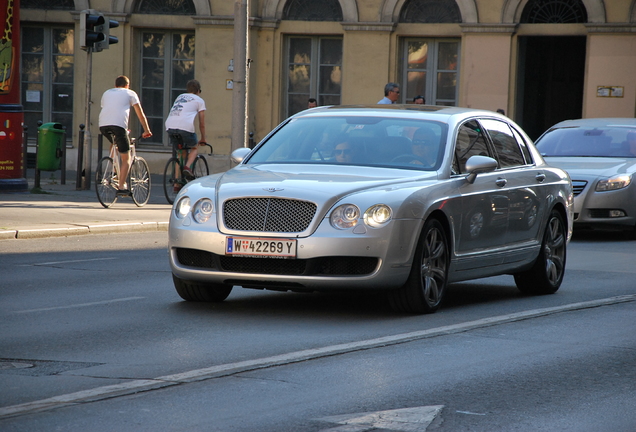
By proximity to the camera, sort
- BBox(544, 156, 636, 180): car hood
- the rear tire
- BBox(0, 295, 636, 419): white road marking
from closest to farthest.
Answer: BBox(0, 295, 636, 419): white road marking, the rear tire, BBox(544, 156, 636, 180): car hood

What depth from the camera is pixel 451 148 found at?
9164 millimetres

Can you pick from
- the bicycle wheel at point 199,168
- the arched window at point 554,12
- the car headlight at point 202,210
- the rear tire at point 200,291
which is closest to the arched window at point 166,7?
the arched window at point 554,12

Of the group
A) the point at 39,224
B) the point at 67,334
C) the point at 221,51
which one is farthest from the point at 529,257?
the point at 221,51

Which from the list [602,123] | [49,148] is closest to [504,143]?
[602,123]

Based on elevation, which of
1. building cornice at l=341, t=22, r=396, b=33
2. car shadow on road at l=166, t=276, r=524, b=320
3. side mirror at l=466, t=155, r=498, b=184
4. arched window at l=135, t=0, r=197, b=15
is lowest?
car shadow on road at l=166, t=276, r=524, b=320

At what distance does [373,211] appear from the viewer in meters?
8.11

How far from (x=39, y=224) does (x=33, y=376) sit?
885 cm

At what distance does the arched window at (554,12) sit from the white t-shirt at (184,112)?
36.2ft

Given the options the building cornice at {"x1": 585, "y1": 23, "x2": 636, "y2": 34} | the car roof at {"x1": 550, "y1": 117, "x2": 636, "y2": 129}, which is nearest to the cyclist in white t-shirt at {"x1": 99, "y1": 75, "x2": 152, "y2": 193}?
the car roof at {"x1": 550, "y1": 117, "x2": 636, "y2": 129}

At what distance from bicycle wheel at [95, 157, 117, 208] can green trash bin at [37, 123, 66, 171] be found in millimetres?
3198

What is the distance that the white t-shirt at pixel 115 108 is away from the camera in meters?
17.7

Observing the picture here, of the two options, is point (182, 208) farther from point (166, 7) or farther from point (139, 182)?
point (166, 7)

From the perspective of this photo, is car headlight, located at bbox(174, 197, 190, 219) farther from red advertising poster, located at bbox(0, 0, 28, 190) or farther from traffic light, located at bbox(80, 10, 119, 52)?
Result: traffic light, located at bbox(80, 10, 119, 52)

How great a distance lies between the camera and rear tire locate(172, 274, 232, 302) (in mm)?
8922
